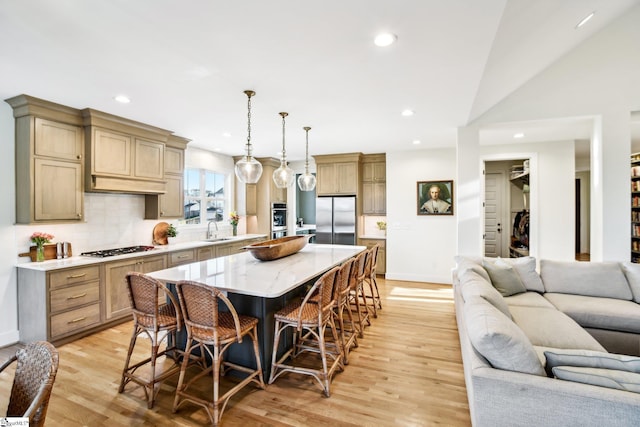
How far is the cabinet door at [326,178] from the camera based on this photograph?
640 cm

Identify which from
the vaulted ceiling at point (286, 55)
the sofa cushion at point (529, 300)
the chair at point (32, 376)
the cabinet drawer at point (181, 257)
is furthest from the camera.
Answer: the cabinet drawer at point (181, 257)

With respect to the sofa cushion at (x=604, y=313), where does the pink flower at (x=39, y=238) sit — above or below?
above

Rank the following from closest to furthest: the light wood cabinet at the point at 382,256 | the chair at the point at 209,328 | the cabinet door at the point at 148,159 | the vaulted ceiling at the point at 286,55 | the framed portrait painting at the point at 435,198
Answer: the vaulted ceiling at the point at 286,55 → the chair at the point at 209,328 → the cabinet door at the point at 148,159 → the framed portrait painting at the point at 435,198 → the light wood cabinet at the point at 382,256

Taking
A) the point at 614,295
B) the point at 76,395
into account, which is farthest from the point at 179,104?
the point at 614,295

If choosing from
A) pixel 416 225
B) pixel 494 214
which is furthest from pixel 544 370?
pixel 494 214

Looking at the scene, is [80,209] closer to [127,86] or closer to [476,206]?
[127,86]

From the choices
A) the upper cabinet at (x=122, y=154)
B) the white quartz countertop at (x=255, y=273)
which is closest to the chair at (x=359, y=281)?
the white quartz countertop at (x=255, y=273)

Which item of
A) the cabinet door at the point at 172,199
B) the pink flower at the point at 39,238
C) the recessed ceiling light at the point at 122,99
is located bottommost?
the pink flower at the point at 39,238

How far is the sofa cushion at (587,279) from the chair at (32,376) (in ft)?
13.7

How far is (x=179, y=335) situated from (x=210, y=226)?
3.27m

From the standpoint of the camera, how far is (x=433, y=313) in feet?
13.6

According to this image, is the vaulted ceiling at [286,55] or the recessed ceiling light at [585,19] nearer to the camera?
the vaulted ceiling at [286,55]

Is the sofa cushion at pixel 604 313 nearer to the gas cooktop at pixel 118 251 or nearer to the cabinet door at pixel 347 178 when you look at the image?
the cabinet door at pixel 347 178

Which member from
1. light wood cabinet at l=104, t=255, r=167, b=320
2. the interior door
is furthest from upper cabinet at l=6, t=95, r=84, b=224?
the interior door
